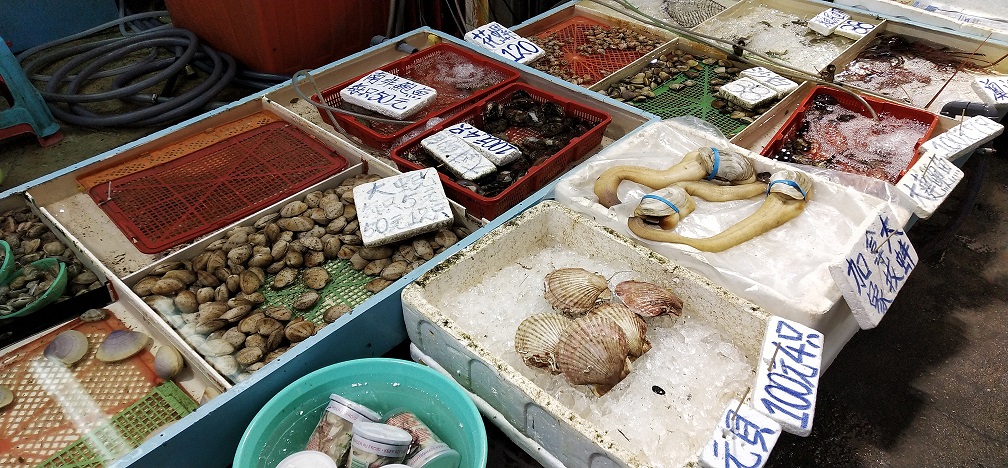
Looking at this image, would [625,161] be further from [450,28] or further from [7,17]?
[7,17]

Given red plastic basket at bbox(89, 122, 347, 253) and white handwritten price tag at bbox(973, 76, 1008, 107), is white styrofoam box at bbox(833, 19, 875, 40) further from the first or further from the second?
red plastic basket at bbox(89, 122, 347, 253)

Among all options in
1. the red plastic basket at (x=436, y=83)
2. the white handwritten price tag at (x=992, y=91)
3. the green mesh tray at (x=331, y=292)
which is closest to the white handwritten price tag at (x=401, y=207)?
the green mesh tray at (x=331, y=292)

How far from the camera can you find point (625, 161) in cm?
212

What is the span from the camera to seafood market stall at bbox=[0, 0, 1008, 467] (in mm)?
1387

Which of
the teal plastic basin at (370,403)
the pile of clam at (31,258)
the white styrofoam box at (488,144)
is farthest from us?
the white styrofoam box at (488,144)

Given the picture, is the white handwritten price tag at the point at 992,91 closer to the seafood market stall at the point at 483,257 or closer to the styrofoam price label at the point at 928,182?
the seafood market stall at the point at 483,257

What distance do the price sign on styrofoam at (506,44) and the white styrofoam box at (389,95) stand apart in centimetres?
56

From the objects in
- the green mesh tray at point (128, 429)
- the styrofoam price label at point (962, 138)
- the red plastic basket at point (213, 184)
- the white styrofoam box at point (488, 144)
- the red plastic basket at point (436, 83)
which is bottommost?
the green mesh tray at point (128, 429)

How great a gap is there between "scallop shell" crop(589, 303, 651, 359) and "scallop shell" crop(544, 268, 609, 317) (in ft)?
0.20

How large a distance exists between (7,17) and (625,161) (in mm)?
5065

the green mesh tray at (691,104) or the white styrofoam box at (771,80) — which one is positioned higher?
the white styrofoam box at (771,80)

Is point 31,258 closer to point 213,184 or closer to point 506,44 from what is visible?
point 213,184

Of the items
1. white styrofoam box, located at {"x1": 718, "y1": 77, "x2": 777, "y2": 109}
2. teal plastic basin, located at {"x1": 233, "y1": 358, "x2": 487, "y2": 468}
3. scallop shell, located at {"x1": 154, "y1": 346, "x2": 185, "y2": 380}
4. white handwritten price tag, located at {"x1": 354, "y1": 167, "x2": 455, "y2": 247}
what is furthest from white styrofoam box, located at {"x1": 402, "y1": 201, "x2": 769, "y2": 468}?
white styrofoam box, located at {"x1": 718, "y1": 77, "x2": 777, "y2": 109}

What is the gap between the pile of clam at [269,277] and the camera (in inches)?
66.7
